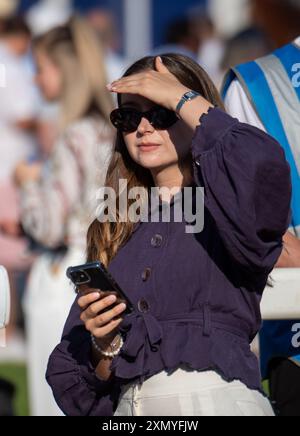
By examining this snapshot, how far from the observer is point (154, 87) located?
268 centimetres

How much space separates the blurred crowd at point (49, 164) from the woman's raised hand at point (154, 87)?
1615 mm

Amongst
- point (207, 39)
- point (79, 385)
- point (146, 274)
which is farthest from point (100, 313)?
point (207, 39)

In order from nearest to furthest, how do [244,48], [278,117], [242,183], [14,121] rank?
1. [242,183]
2. [278,117]
3. [244,48]
4. [14,121]

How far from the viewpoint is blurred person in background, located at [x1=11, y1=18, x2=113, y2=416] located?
5691mm

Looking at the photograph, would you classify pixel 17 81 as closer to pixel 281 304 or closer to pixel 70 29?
pixel 70 29

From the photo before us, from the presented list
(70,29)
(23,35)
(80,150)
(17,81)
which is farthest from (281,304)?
(23,35)

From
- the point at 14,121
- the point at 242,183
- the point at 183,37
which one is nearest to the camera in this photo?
the point at 242,183

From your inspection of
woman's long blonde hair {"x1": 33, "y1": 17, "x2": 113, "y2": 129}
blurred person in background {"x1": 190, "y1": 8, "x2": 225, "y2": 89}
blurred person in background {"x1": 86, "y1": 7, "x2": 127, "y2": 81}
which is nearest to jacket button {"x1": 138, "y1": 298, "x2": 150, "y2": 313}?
woman's long blonde hair {"x1": 33, "y1": 17, "x2": 113, "y2": 129}

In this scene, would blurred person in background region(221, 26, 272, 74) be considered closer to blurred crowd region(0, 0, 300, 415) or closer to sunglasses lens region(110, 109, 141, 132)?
blurred crowd region(0, 0, 300, 415)

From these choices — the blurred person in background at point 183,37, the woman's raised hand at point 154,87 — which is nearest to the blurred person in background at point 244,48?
the blurred person in background at point 183,37

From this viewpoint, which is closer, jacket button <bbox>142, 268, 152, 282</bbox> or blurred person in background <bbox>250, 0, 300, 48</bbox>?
jacket button <bbox>142, 268, 152, 282</bbox>

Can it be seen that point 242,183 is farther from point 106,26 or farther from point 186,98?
point 106,26

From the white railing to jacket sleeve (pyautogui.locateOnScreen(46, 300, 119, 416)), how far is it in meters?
0.46

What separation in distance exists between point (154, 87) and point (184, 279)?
0.47 meters
